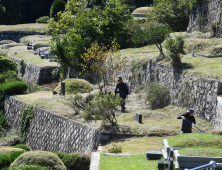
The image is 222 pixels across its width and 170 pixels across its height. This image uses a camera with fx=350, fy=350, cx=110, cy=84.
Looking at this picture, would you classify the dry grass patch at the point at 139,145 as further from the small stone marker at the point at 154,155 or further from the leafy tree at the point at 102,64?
the leafy tree at the point at 102,64

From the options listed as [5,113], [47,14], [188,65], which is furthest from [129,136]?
[47,14]

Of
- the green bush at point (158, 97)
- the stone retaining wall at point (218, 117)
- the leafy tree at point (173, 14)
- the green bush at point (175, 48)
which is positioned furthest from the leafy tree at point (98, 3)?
the stone retaining wall at point (218, 117)

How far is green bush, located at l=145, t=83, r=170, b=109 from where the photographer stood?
15.6 meters

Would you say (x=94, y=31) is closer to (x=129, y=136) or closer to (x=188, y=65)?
(x=188, y=65)

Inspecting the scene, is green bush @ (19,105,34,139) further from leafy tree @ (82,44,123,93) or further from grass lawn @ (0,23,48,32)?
grass lawn @ (0,23,48,32)

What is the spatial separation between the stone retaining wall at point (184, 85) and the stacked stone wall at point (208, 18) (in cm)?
460

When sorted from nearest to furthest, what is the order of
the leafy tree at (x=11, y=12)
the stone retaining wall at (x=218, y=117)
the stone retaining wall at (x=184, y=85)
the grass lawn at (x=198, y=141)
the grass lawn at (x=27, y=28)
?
the grass lawn at (x=198, y=141) → the stone retaining wall at (x=218, y=117) → the stone retaining wall at (x=184, y=85) → the grass lawn at (x=27, y=28) → the leafy tree at (x=11, y=12)

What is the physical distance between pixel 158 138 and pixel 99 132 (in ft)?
6.91

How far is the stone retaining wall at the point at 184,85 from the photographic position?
12.8 m

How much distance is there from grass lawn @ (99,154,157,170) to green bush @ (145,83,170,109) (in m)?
6.13

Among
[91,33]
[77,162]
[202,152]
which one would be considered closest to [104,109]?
[77,162]

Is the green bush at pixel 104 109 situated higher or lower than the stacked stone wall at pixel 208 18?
lower

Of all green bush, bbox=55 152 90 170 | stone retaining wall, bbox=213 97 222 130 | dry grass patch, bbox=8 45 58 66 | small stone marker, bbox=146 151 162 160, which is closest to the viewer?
small stone marker, bbox=146 151 162 160

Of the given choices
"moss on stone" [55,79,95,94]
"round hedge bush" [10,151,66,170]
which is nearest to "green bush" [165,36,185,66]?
"moss on stone" [55,79,95,94]
